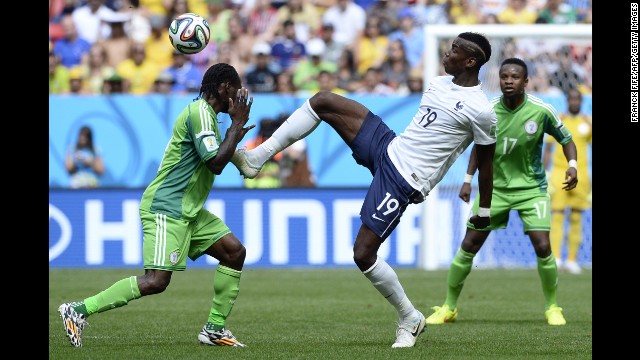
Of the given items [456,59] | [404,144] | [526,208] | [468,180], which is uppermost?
[456,59]

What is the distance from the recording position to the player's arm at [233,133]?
29.1 feet

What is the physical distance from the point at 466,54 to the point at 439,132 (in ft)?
2.20

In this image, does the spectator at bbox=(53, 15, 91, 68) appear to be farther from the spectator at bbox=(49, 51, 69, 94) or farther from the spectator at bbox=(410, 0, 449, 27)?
the spectator at bbox=(410, 0, 449, 27)

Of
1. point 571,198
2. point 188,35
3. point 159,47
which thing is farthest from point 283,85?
point 188,35

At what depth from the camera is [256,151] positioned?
9406 mm

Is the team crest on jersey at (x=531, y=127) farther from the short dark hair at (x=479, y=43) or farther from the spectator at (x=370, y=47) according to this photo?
the spectator at (x=370, y=47)

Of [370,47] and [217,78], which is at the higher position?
[370,47]

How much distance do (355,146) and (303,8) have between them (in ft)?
48.7

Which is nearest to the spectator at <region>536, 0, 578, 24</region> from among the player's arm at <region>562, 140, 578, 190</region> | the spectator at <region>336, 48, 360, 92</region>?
the spectator at <region>336, 48, 360, 92</region>

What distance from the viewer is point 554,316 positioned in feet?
38.0

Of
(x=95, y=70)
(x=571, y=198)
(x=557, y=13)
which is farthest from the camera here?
(x=557, y=13)

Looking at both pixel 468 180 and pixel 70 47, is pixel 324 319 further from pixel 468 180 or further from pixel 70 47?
pixel 70 47
